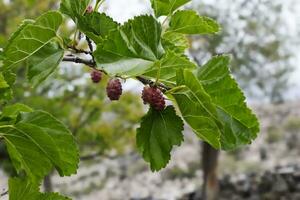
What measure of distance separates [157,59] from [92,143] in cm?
672

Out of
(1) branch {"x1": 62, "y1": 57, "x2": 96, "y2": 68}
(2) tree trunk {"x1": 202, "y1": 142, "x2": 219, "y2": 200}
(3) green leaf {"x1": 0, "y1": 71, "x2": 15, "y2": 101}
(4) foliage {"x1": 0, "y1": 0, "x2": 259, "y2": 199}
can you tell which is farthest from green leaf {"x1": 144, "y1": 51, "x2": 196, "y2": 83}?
(2) tree trunk {"x1": 202, "y1": 142, "x2": 219, "y2": 200}

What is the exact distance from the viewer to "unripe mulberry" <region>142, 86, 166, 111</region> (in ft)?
2.84

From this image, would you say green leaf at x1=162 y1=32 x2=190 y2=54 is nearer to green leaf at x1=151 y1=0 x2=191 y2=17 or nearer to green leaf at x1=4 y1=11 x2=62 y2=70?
green leaf at x1=151 y1=0 x2=191 y2=17

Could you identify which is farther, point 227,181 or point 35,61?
point 227,181

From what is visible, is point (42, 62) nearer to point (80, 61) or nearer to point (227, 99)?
point (80, 61)

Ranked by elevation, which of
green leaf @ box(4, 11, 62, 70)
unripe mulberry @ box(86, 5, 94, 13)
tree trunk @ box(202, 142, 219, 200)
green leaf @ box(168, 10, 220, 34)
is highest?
unripe mulberry @ box(86, 5, 94, 13)

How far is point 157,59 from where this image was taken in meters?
0.83

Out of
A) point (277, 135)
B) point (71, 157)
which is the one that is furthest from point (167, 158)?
point (277, 135)

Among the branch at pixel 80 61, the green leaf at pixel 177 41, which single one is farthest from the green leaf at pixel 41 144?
the green leaf at pixel 177 41

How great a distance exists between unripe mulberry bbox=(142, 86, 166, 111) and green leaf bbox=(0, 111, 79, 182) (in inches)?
6.1

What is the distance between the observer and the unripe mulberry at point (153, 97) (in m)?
0.87

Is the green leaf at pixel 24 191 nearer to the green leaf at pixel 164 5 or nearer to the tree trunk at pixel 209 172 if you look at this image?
the green leaf at pixel 164 5

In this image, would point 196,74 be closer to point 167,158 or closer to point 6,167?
point 167,158

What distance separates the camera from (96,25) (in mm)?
872
